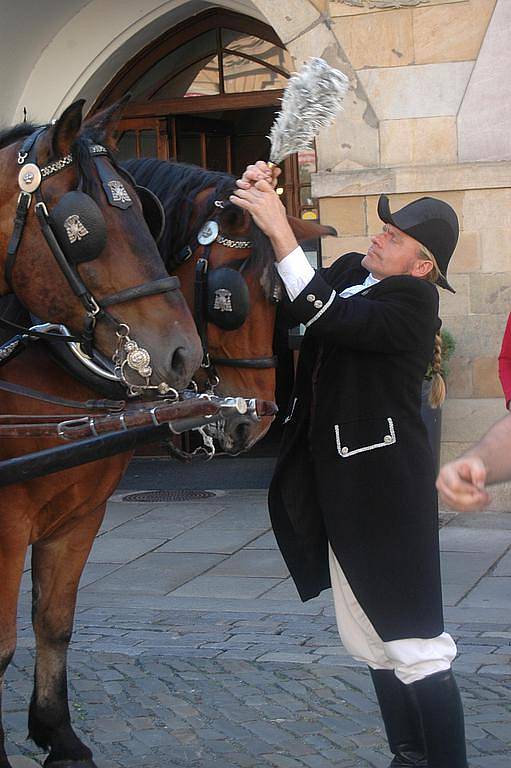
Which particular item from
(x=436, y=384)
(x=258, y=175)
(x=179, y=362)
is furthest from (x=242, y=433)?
(x=258, y=175)

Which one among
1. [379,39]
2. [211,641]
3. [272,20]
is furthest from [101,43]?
[211,641]

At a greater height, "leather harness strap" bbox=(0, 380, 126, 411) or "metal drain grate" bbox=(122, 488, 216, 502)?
"leather harness strap" bbox=(0, 380, 126, 411)

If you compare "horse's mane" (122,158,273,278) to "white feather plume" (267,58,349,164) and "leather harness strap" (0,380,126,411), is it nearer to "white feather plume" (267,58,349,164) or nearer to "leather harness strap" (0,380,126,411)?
"white feather plume" (267,58,349,164)

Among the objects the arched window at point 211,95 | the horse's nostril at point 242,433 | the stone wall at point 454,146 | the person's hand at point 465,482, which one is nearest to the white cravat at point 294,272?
the horse's nostril at point 242,433

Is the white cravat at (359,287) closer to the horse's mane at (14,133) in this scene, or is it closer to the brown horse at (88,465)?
the brown horse at (88,465)

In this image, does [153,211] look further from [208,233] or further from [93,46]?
[93,46]

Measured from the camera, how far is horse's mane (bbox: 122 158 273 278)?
3.92m

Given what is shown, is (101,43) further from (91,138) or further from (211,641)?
(91,138)

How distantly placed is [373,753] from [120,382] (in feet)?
5.40

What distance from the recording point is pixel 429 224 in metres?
3.58

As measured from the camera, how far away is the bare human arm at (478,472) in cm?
216

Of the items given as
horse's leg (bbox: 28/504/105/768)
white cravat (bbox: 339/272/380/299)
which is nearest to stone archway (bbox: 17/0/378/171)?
white cravat (bbox: 339/272/380/299)

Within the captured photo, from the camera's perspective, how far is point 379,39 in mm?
7996

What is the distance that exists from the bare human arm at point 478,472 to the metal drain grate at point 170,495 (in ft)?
21.6
